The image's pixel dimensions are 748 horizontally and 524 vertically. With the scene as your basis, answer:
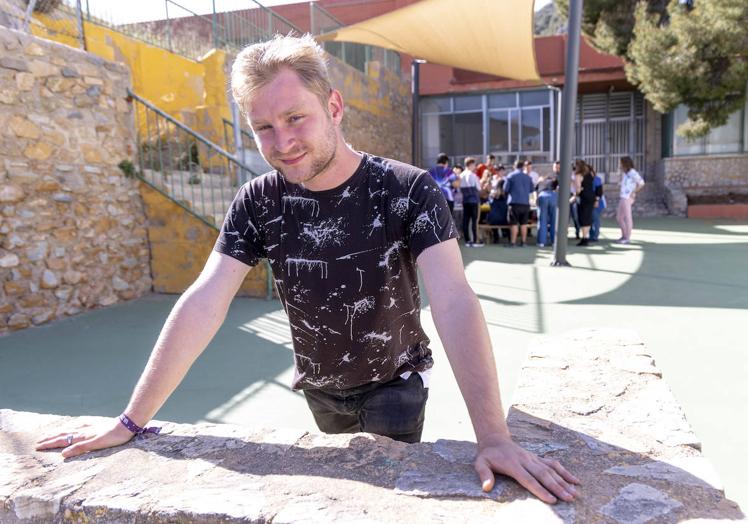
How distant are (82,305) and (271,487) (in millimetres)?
4947

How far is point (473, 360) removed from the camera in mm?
1251

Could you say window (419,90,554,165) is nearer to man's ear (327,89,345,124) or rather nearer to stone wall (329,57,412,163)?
stone wall (329,57,412,163)

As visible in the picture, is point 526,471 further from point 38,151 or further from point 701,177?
point 701,177

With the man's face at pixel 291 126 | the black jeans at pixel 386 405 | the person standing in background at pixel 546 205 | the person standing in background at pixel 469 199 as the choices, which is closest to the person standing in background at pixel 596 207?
the person standing in background at pixel 546 205

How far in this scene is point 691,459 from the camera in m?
1.34

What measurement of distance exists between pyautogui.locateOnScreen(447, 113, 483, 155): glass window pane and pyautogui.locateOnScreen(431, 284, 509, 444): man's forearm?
53.1 feet

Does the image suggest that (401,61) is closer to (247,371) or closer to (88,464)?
(247,371)

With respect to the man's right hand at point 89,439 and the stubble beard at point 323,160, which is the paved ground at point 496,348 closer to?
the man's right hand at point 89,439

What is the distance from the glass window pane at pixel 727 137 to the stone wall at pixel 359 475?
15176 mm

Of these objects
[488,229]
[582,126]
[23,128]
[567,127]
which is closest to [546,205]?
[488,229]

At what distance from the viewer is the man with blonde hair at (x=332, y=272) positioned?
139 centimetres

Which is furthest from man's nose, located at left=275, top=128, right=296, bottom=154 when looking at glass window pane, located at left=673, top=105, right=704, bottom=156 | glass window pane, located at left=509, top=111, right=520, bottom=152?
glass window pane, located at left=509, top=111, right=520, bottom=152

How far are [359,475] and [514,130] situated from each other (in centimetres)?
1644

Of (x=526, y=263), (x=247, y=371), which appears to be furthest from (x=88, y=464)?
(x=526, y=263)
